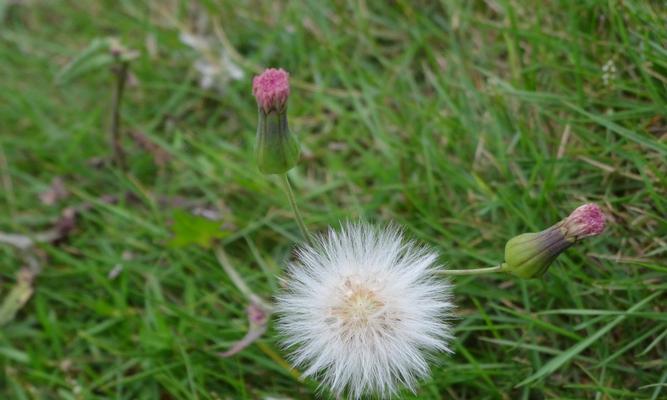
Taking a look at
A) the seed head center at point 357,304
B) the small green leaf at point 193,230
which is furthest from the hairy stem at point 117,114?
the seed head center at point 357,304

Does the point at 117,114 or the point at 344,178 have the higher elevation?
the point at 117,114

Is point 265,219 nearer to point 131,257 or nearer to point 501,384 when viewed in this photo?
point 131,257

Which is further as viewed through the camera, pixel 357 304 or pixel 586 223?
pixel 357 304

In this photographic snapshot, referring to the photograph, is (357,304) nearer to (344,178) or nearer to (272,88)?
(272,88)

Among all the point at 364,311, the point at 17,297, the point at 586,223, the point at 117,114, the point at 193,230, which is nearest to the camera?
the point at 586,223

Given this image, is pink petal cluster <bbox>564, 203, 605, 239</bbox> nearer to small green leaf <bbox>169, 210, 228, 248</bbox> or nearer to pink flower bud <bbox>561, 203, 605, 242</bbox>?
pink flower bud <bbox>561, 203, 605, 242</bbox>

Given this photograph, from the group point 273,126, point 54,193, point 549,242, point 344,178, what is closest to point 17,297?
point 54,193
